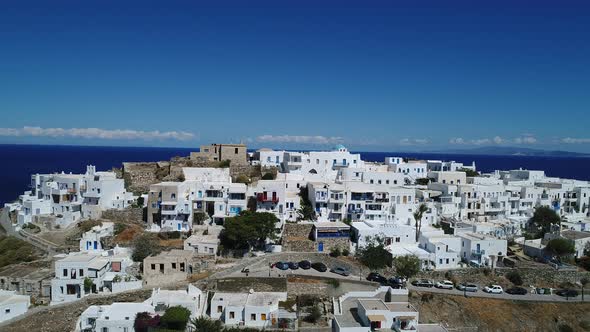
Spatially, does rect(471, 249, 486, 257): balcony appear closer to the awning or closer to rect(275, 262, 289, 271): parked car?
the awning

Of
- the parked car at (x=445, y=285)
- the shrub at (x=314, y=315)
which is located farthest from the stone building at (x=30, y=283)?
the parked car at (x=445, y=285)

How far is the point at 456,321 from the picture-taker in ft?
105

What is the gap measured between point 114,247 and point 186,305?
38.0ft

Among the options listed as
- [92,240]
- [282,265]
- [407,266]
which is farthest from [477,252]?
[92,240]

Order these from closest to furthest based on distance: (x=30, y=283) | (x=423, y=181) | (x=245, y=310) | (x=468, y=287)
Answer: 1. (x=245, y=310)
2. (x=30, y=283)
3. (x=468, y=287)
4. (x=423, y=181)

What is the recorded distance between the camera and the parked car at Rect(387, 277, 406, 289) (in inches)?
1330

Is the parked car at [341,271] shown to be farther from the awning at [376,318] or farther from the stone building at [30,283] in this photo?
the stone building at [30,283]

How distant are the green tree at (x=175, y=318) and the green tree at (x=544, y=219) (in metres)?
38.4

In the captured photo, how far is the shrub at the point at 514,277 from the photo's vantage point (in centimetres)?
A: 3681

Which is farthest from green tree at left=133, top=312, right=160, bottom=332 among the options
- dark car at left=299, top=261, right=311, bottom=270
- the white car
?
the white car

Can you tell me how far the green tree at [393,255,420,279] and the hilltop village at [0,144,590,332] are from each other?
209 millimetres

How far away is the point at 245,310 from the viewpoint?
93.2 ft

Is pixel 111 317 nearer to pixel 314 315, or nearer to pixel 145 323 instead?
pixel 145 323

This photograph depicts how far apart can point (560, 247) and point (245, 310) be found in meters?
29.6
